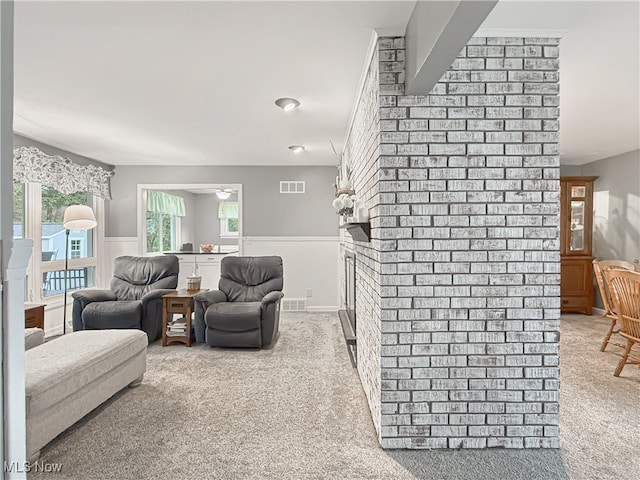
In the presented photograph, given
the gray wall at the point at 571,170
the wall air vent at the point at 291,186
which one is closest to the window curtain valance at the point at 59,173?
the wall air vent at the point at 291,186

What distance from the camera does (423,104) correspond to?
2.19 metres

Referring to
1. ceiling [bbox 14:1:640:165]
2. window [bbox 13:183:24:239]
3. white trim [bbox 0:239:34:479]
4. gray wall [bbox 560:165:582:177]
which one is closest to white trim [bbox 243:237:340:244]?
ceiling [bbox 14:1:640:165]

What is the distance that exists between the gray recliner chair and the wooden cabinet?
13.9 feet

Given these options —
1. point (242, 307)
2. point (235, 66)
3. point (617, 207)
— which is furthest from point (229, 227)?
point (617, 207)

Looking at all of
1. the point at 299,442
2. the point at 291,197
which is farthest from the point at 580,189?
the point at 299,442

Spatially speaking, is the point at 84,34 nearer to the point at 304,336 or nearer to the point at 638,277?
the point at 304,336

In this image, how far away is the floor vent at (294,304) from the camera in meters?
6.18

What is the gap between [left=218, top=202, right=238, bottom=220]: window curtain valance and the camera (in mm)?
9734

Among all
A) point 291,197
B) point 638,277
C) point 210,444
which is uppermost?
point 291,197

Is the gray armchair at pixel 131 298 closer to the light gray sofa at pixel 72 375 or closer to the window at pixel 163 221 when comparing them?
the light gray sofa at pixel 72 375

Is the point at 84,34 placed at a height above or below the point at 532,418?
above

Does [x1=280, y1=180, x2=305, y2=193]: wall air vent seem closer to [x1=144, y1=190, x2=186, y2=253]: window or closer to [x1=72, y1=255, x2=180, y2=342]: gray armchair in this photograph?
[x1=72, y1=255, x2=180, y2=342]: gray armchair

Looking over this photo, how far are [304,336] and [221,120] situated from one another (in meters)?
2.56

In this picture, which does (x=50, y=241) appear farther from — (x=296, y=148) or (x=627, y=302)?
(x=627, y=302)
